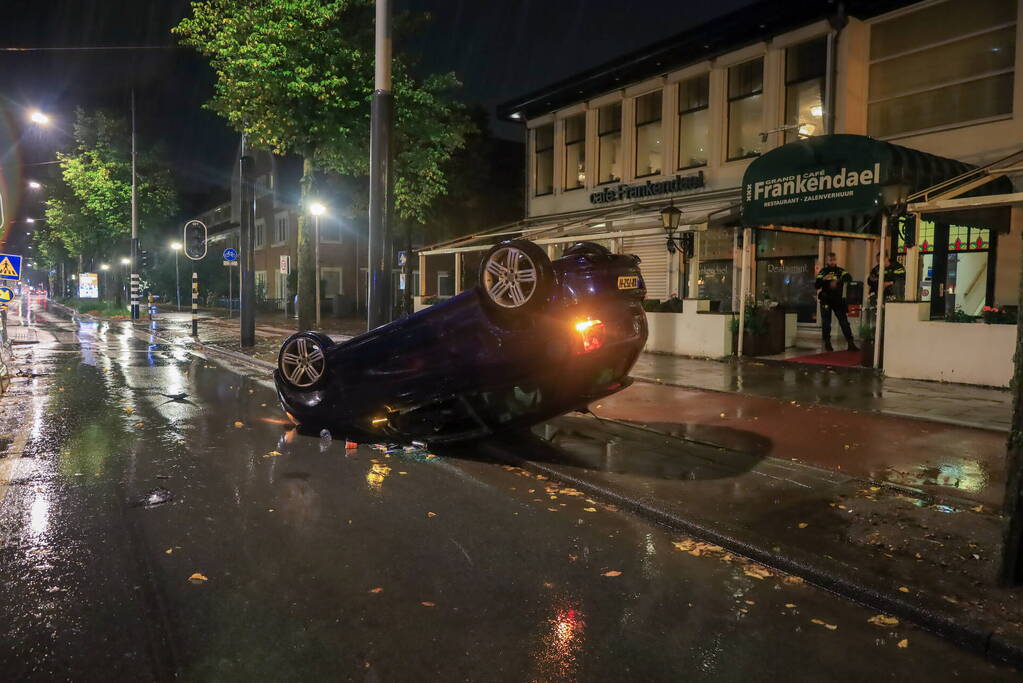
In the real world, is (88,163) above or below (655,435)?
above

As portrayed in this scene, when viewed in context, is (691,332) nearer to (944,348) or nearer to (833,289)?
(833,289)

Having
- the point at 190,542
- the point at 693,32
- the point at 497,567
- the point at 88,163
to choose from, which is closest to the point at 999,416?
the point at 497,567

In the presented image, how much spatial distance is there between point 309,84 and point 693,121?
976 cm

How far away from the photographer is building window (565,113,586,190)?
865 inches

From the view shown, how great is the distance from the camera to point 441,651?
3.09 m

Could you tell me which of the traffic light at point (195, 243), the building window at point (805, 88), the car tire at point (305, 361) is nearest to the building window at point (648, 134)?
the building window at point (805, 88)

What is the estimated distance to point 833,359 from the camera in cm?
1272

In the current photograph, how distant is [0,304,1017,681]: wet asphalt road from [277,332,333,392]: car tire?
1.10 m

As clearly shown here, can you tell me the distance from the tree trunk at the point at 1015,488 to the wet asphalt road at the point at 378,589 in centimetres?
73

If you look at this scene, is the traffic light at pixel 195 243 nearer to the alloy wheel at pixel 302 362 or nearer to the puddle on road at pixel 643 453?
the alloy wheel at pixel 302 362

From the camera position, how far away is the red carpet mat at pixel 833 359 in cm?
1224

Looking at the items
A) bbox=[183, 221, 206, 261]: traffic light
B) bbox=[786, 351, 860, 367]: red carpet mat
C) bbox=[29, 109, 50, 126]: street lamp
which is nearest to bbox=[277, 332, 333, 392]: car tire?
bbox=[786, 351, 860, 367]: red carpet mat

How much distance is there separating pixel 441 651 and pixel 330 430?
4787mm

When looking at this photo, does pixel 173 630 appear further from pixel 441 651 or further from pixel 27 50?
pixel 27 50
